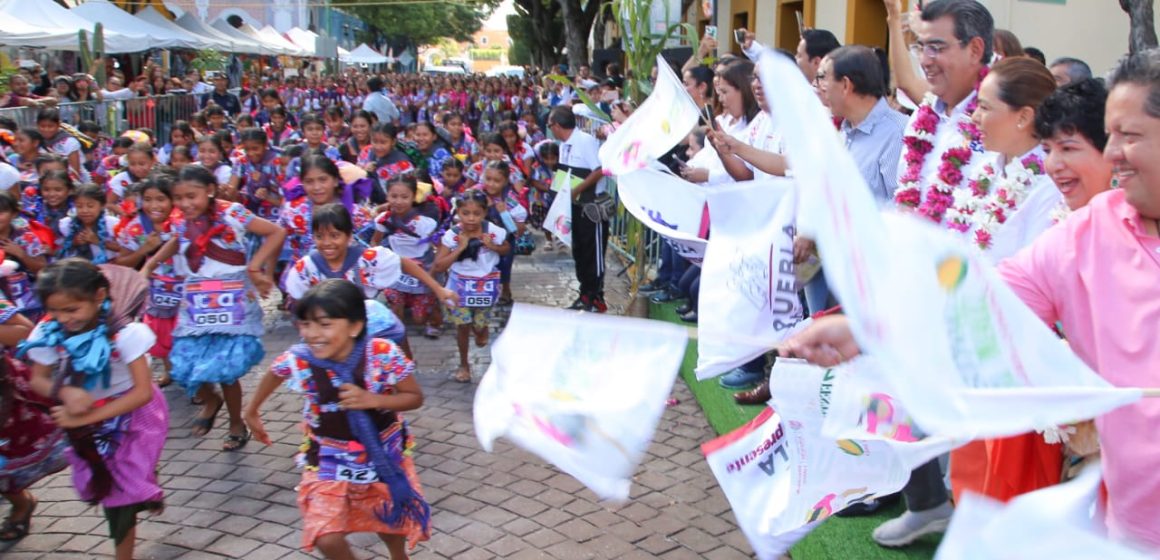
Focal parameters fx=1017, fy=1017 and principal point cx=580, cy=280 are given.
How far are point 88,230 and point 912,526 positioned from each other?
5.54 m

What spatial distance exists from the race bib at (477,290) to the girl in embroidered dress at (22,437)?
10.1 feet

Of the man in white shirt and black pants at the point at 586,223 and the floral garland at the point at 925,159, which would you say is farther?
the man in white shirt and black pants at the point at 586,223

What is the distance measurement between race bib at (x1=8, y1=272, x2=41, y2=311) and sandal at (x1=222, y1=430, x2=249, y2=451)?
54.3 inches

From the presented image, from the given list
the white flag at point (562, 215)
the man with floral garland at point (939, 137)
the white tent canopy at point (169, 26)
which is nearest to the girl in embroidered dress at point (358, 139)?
the white flag at point (562, 215)

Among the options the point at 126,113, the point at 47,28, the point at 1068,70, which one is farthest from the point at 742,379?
the point at 47,28

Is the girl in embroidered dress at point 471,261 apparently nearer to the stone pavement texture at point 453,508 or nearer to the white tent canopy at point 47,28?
the stone pavement texture at point 453,508

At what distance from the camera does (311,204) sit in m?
7.08

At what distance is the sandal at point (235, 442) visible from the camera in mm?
5449

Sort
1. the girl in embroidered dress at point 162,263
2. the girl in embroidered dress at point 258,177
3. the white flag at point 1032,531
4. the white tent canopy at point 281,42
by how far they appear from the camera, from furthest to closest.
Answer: the white tent canopy at point 281,42
the girl in embroidered dress at point 258,177
the girl in embroidered dress at point 162,263
the white flag at point 1032,531

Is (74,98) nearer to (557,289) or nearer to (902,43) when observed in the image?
(557,289)

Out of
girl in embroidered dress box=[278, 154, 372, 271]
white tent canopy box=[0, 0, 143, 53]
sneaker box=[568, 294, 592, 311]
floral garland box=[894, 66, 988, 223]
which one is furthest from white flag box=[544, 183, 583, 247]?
white tent canopy box=[0, 0, 143, 53]

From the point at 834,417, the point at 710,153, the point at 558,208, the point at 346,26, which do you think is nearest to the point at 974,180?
the point at 834,417

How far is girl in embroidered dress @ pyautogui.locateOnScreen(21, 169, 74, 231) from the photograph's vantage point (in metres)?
6.93

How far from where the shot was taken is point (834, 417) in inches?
113
